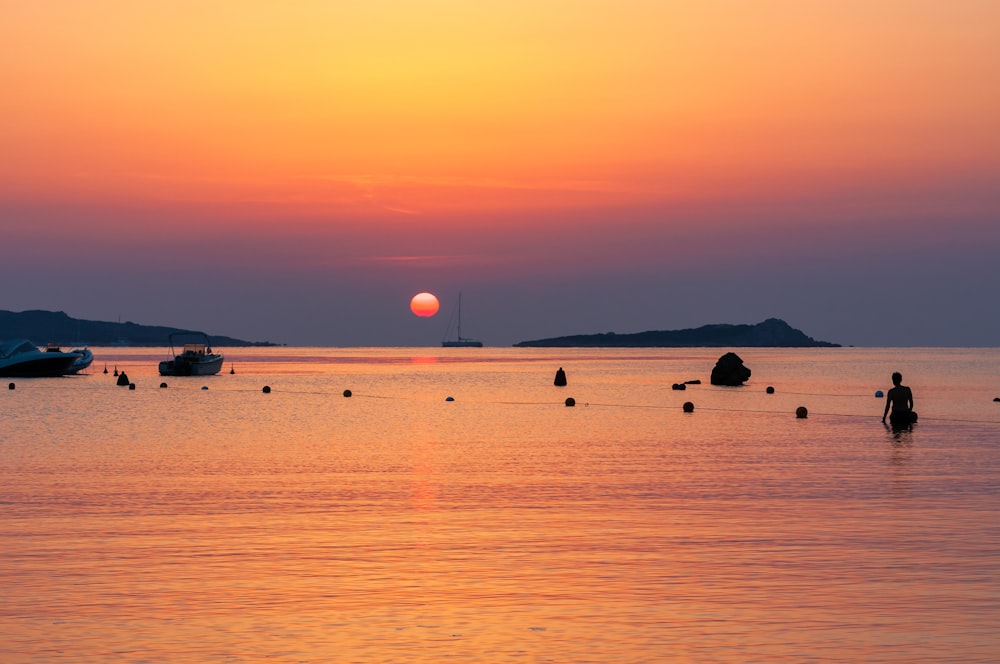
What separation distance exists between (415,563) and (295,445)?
29501 millimetres

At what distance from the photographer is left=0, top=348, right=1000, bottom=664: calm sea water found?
14.5m

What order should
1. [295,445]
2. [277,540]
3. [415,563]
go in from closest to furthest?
1. [415,563]
2. [277,540]
3. [295,445]

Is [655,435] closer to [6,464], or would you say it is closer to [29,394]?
[6,464]

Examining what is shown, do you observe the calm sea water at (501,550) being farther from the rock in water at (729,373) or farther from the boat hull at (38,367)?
the boat hull at (38,367)

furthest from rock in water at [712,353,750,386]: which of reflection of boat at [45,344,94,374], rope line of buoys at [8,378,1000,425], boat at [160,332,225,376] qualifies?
reflection of boat at [45,344,94,374]

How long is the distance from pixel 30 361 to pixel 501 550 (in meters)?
125

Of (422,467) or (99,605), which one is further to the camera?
(422,467)

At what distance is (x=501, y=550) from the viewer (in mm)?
21359

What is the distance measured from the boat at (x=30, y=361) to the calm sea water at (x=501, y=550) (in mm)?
91306

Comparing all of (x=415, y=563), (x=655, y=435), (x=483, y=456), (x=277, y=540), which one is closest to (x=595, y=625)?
(x=415, y=563)

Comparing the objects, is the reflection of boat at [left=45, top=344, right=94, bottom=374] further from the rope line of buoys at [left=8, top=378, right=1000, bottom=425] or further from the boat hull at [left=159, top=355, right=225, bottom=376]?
the rope line of buoys at [left=8, top=378, right=1000, bottom=425]

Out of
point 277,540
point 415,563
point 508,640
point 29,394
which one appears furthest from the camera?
point 29,394

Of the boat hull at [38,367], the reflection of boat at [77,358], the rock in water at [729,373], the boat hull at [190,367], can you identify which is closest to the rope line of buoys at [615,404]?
the boat hull at [190,367]

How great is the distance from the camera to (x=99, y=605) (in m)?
16.5
